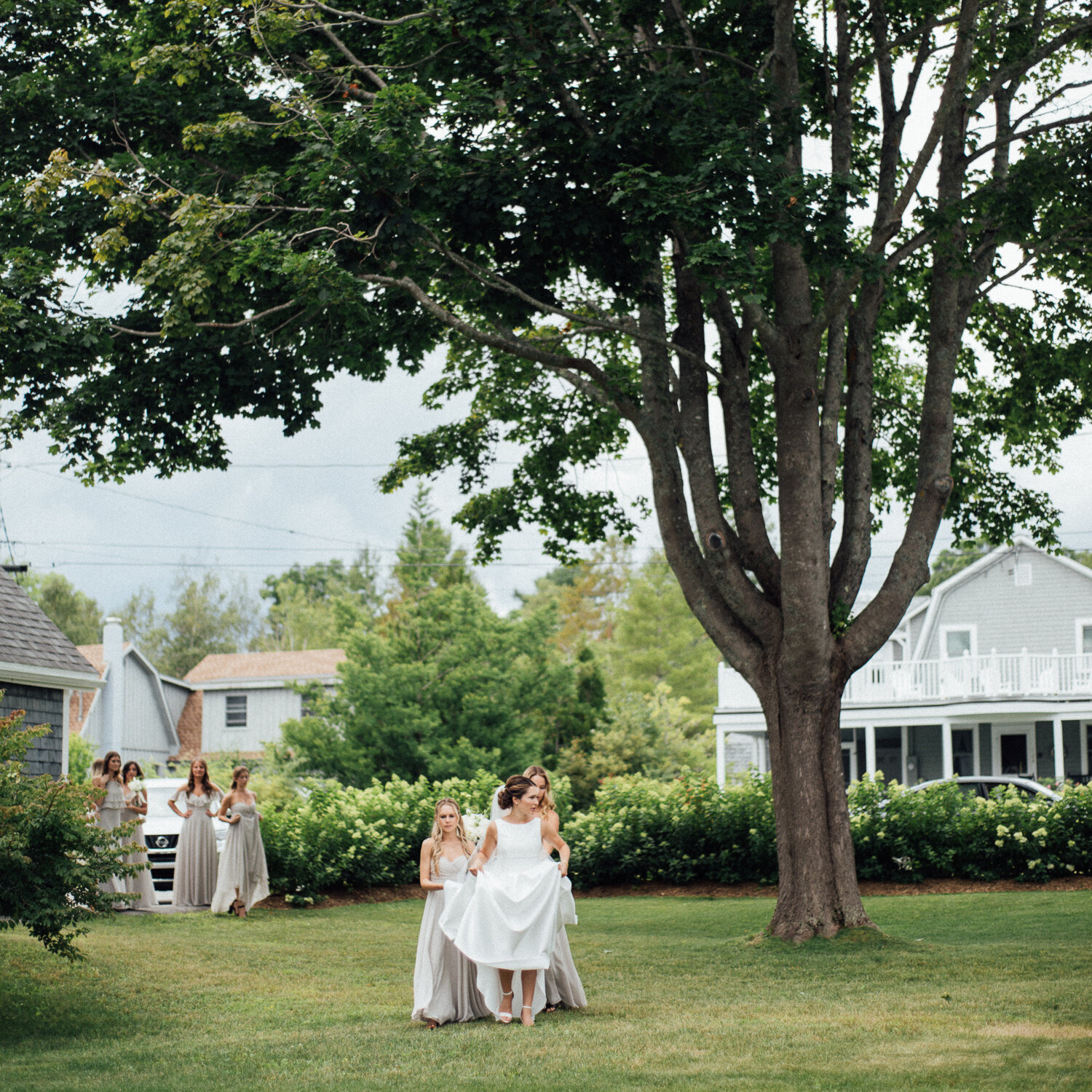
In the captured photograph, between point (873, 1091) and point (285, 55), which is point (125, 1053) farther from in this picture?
point (285, 55)

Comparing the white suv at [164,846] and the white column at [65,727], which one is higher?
the white column at [65,727]

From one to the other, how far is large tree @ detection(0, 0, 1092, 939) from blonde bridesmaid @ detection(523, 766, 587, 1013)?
4.49 meters

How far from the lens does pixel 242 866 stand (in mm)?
16812

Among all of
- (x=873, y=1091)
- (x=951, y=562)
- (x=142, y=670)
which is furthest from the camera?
(x=951, y=562)

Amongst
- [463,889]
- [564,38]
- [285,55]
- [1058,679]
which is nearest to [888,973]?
[463,889]

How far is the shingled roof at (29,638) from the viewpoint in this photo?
19.3m

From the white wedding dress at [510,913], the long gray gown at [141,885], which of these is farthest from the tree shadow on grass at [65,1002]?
the long gray gown at [141,885]

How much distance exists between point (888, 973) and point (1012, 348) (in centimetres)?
912

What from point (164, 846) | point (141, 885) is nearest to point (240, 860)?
point (141, 885)

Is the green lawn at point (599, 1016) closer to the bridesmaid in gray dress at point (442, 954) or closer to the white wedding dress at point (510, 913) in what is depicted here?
the bridesmaid in gray dress at point (442, 954)

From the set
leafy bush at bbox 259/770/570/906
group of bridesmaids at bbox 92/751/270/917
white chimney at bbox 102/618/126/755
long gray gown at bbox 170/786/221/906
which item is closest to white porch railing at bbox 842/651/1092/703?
leafy bush at bbox 259/770/570/906

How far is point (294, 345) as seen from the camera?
1495 cm

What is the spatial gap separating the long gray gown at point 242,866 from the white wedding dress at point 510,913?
824cm

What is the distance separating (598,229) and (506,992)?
7.26 m
